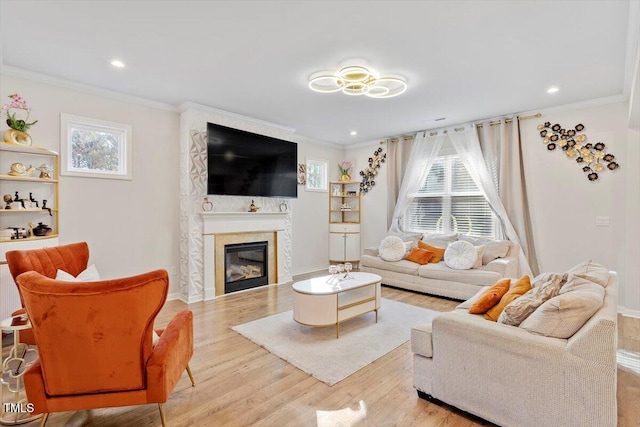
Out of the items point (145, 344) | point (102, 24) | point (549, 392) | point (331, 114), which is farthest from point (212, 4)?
point (549, 392)

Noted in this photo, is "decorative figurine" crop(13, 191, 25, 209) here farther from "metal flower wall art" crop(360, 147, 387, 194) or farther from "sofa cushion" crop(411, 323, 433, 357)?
"metal flower wall art" crop(360, 147, 387, 194)

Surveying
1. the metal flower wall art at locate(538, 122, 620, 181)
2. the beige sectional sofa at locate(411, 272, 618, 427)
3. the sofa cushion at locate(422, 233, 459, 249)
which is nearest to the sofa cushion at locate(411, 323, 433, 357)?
the beige sectional sofa at locate(411, 272, 618, 427)

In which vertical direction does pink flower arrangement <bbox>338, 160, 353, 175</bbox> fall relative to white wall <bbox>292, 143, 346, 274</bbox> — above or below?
above

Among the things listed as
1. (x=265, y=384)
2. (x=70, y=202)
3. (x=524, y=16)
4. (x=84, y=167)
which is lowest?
(x=265, y=384)

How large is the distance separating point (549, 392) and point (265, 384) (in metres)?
1.79

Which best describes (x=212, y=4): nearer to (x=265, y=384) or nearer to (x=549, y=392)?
(x=265, y=384)

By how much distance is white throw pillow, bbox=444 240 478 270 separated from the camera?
14.5ft

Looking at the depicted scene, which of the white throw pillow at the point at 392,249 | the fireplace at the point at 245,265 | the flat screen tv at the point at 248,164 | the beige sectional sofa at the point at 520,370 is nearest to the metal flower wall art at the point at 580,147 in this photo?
the white throw pillow at the point at 392,249

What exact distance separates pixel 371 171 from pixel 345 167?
25.1 inches

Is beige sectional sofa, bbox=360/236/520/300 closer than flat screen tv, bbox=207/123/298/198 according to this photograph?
Yes

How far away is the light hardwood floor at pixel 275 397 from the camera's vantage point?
6.31ft

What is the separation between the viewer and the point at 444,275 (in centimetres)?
453

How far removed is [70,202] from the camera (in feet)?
12.0

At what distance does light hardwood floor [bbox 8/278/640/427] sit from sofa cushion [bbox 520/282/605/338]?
71 cm
